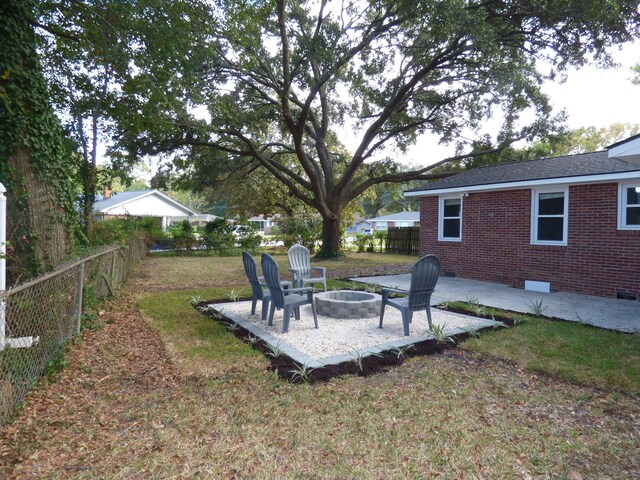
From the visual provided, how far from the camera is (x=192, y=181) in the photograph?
2048 cm

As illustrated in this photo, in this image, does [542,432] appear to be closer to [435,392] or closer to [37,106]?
[435,392]

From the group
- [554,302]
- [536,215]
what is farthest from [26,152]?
[536,215]

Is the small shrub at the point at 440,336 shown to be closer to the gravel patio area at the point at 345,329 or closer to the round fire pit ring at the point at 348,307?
the gravel patio area at the point at 345,329

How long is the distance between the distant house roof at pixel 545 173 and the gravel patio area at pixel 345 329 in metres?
4.39

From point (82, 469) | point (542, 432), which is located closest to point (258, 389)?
point (82, 469)

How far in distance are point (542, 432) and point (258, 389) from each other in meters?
2.46

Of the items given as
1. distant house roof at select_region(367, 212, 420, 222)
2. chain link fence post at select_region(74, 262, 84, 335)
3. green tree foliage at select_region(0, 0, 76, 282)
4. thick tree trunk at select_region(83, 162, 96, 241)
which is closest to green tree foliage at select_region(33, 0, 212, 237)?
thick tree trunk at select_region(83, 162, 96, 241)

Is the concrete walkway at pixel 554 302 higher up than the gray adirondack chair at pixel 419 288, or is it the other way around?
the gray adirondack chair at pixel 419 288

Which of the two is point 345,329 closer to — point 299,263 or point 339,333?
point 339,333

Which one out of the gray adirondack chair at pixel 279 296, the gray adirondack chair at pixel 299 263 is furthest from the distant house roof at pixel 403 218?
the gray adirondack chair at pixel 279 296

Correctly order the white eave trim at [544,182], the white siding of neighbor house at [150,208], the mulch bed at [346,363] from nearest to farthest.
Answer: the mulch bed at [346,363], the white eave trim at [544,182], the white siding of neighbor house at [150,208]

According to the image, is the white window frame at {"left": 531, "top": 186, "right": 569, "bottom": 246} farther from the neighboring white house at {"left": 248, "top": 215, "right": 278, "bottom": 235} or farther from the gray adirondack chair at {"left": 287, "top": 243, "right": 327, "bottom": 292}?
the neighboring white house at {"left": 248, "top": 215, "right": 278, "bottom": 235}

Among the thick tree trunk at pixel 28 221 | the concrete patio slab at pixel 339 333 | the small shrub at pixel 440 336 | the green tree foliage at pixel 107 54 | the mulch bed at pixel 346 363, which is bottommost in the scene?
A: the mulch bed at pixel 346 363

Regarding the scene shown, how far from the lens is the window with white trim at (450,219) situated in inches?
470
